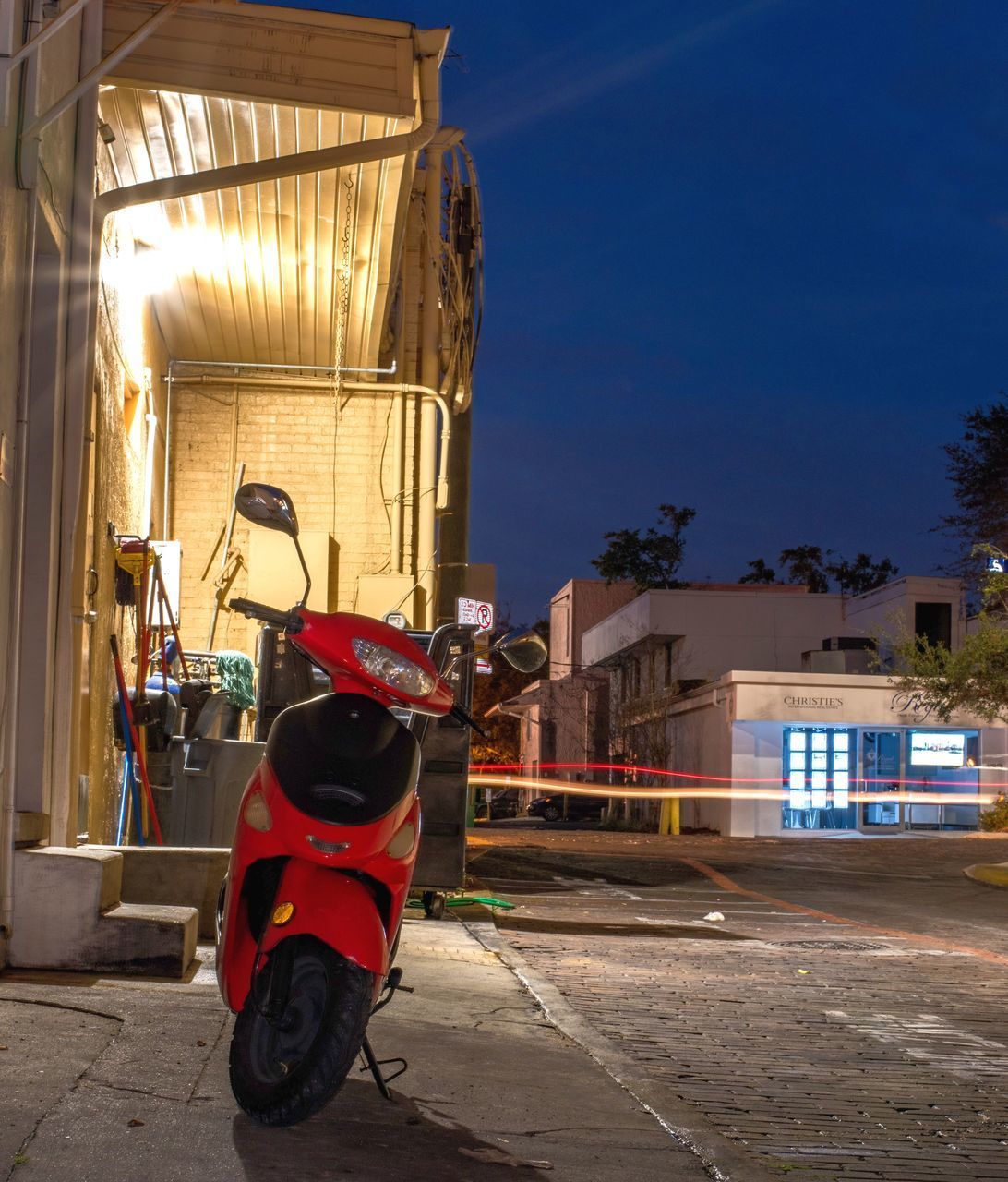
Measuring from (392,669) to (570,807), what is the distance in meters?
43.7

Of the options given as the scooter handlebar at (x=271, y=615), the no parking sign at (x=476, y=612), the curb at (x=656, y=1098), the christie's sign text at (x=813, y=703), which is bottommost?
the curb at (x=656, y=1098)

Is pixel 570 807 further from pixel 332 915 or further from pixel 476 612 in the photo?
pixel 332 915

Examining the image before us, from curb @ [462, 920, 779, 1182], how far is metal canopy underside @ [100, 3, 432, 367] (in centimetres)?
624

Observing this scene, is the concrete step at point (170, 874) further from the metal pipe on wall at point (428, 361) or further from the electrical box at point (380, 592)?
the metal pipe on wall at point (428, 361)

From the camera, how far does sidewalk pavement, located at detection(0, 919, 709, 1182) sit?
3826mm

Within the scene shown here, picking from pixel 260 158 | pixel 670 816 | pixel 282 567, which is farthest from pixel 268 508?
pixel 670 816

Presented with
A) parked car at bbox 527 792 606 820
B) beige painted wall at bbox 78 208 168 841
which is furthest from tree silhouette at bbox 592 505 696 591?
beige painted wall at bbox 78 208 168 841

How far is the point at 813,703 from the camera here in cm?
3691

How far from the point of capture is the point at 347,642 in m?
4.46

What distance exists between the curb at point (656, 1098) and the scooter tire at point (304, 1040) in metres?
1.10

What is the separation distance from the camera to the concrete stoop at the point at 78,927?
6.42 metres

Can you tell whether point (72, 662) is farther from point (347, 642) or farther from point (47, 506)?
point (347, 642)

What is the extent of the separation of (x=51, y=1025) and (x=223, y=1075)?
772 millimetres

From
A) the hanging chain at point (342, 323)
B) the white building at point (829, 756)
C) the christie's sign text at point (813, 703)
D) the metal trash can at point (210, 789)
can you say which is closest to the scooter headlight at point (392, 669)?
the metal trash can at point (210, 789)
